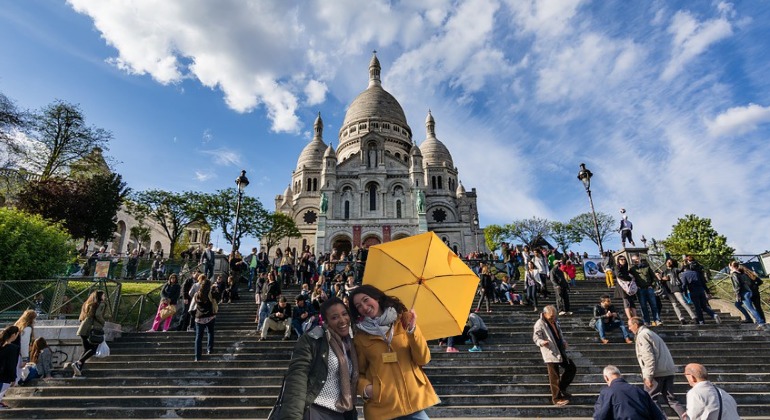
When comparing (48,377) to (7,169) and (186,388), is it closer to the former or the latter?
(186,388)

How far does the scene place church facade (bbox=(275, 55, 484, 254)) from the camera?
33.4 m

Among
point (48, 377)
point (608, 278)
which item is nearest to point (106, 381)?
point (48, 377)

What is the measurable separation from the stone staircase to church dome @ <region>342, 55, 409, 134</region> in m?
43.9

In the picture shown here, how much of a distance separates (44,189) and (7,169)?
8.08 feet

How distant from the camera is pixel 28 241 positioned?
1216 cm

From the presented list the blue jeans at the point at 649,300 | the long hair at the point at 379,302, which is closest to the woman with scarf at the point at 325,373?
the long hair at the point at 379,302

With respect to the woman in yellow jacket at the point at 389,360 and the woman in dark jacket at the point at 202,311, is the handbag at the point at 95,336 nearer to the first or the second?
the woman in dark jacket at the point at 202,311

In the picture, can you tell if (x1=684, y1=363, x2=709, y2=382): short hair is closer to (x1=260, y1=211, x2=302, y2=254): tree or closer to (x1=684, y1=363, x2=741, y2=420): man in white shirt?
(x1=684, y1=363, x2=741, y2=420): man in white shirt

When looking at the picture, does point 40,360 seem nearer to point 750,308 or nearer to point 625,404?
point 625,404

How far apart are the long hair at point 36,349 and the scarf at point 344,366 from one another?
7.29 metres

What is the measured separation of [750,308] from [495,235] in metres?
47.3

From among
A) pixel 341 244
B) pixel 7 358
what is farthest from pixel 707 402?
pixel 341 244

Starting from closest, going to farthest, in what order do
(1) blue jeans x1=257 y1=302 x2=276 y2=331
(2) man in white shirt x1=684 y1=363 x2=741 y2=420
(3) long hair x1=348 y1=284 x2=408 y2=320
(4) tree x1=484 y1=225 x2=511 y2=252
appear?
1. (3) long hair x1=348 y1=284 x2=408 y2=320
2. (2) man in white shirt x1=684 y1=363 x2=741 y2=420
3. (1) blue jeans x1=257 y1=302 x2=276 y2=331
4. (4) tree x1=484 y1=225 x2=511 y2=252

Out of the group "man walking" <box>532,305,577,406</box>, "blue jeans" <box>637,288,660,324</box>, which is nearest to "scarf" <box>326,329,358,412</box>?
"man walking" <box>532,305,577,406</box>
